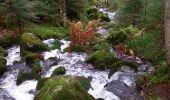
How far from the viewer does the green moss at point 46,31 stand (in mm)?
23827

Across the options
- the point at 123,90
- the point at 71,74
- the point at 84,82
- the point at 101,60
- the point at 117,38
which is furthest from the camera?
the point at 117,38

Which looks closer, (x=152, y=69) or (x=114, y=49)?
(x=152, y=69)

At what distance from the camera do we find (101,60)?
17.3m

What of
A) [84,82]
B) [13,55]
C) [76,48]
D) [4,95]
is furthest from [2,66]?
[76,48]

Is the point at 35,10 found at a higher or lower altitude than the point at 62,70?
higher

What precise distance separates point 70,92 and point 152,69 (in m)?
6.85

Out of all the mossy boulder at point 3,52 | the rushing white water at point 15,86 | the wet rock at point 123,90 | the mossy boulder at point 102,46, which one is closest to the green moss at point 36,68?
the rushing white water at point 15,86

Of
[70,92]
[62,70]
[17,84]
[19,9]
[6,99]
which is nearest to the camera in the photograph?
[70,92]

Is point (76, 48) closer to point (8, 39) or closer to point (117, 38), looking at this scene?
point (117, 38)

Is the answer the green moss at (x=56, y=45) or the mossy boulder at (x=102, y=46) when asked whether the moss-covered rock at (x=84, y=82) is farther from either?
the green moss at (x=56, y=45)

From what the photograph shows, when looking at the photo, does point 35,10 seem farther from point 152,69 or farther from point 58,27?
point 152,69

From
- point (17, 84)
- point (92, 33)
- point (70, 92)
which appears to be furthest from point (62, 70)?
point (92, 33)

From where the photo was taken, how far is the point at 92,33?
22.7 m

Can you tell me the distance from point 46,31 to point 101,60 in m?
8.61
